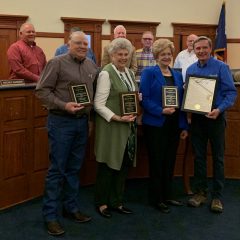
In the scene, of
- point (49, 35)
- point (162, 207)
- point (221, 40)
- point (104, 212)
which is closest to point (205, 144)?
Answer: point (162, 207)

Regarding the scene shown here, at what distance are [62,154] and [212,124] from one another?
127 cm

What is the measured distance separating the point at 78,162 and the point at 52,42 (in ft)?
14.4

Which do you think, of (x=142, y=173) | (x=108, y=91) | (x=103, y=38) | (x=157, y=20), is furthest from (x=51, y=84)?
(x=157, y=20)

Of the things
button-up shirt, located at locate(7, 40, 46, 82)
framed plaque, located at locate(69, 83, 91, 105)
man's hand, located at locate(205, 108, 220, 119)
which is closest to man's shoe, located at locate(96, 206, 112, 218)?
framed plaque, located at locate(69, 83, 91, 105)

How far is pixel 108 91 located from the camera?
3.04m

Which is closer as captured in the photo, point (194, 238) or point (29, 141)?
point (194, 238)

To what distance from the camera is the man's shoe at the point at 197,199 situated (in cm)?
353

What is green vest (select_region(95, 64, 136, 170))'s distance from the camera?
309cm

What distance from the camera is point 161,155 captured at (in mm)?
3330

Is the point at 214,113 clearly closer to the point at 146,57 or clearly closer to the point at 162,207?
the point at 162,207

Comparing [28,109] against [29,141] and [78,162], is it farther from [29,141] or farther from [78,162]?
[78,162]

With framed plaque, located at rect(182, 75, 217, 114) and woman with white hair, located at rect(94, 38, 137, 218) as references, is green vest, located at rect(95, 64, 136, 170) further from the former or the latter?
framed plaque, located at rect(182, 75, 217, 114)

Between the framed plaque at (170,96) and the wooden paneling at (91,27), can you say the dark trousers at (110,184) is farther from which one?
the wooden paneling at (91,27)

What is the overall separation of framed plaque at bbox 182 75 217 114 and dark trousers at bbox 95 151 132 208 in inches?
25.8
